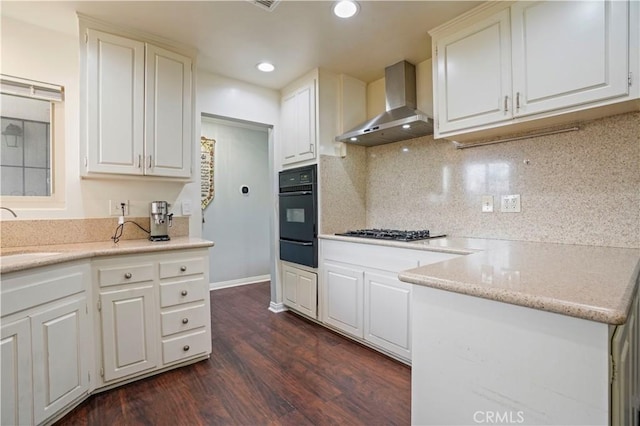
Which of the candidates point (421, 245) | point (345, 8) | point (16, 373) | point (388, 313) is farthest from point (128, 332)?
point (345, 8)

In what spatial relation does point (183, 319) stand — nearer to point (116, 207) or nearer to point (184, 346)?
point (184, 346)

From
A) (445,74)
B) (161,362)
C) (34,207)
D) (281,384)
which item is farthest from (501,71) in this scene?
(34,207)

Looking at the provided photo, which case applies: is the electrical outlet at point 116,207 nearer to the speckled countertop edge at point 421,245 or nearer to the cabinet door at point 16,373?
the cabinet door at point 16,373

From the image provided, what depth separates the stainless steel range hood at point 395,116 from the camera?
2434 millimetres

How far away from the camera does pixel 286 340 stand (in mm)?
2592

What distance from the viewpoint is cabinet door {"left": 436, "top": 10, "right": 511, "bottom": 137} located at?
1.86m

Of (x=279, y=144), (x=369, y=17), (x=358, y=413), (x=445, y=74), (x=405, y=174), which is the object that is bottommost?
(x=358, y=413)

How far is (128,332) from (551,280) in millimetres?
2220

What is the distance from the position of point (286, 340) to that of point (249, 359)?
41cm

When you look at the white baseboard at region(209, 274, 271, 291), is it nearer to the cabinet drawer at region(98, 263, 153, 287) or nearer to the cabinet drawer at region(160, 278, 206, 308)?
the cabinet drawer at region(160, 278, 206, 308)

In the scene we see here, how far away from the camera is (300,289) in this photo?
10.1 feet

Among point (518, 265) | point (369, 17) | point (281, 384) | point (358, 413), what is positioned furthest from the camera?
point (369, 17)

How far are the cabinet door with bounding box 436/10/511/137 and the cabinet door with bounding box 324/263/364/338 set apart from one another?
1337 millimetres

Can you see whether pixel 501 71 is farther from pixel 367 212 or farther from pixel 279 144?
pixel 279 144
